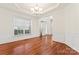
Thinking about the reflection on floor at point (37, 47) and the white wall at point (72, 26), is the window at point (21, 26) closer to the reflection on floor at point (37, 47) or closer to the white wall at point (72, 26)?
the reflection on floor at point (37, 47)

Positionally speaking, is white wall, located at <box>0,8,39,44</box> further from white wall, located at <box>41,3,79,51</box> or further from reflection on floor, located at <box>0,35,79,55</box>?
white wall, located at <box>41,3,79,51</box>

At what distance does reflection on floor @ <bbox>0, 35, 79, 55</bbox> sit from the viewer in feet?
6.26

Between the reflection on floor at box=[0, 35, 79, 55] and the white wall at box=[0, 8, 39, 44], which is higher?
the white wall at box=[0, 8, 39, 44]

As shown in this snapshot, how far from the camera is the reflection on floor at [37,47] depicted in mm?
1908

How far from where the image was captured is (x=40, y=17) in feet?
7.00

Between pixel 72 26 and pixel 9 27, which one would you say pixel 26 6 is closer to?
pixel 9 27

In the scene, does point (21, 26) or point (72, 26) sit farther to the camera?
point (72, 26)

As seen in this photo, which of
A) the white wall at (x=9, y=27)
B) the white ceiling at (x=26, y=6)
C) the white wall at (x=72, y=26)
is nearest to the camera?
the white ceiling at (x=26, y=6)

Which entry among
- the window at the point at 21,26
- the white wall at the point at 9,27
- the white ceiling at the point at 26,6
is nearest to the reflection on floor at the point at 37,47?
the white wall at the point at 9,27

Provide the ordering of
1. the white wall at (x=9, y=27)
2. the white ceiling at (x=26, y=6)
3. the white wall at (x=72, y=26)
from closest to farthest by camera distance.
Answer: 1. the white ceiling at (x=26, y=6)
2. the white wall at (x=9, y=27)
3. the white wall at (x=72, y=26)

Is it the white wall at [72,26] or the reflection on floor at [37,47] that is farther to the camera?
the white wall at [72,26]

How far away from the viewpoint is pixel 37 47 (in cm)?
209

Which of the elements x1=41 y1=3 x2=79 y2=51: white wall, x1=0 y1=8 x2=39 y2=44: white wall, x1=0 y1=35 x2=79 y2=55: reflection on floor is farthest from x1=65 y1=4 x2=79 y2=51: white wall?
x1=0 y1=8 x2=39 y2=44: white wall

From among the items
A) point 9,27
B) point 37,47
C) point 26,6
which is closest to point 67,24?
point 37,47
